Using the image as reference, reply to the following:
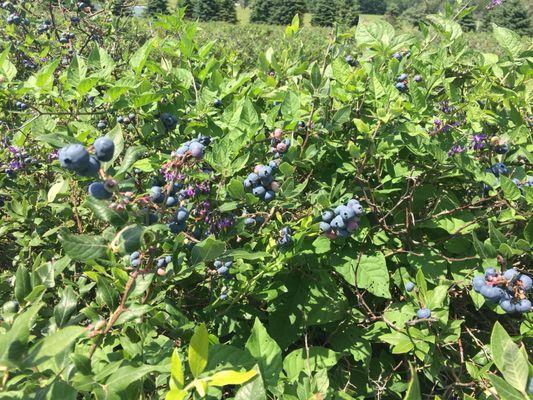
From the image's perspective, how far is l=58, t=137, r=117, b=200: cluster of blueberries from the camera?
0.84 metres

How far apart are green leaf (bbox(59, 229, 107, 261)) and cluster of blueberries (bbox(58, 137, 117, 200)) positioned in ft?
0.41

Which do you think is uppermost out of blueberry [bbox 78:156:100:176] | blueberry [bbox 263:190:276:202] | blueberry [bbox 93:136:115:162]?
blueberry [bbox 93:136:115:162]

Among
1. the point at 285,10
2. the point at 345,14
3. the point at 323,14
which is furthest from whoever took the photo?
the point at 285,10

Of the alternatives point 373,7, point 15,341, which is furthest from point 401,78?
point 373,7

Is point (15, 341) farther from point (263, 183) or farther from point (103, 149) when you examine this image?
point (263, 183)

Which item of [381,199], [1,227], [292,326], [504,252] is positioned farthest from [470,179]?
[1,227]

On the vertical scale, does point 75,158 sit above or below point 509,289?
above

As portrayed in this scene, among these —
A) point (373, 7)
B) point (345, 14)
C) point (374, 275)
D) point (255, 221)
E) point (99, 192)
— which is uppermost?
point (99, 192)

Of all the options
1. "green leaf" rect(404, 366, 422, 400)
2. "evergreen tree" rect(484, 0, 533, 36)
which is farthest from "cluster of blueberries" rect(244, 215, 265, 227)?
"evergreen tree" rect(484, 0, 533, 36)

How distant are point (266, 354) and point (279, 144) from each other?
0.81 m

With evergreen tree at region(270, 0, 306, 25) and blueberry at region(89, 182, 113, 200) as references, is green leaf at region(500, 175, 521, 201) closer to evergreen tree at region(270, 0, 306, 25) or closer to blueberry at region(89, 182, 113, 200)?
blueberry at region(89, 182, 113, 200)

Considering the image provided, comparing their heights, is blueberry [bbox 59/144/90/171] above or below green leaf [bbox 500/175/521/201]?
above

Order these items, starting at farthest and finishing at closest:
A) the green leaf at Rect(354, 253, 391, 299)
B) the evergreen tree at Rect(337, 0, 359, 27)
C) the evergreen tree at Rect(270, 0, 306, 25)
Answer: the evergreen tree at Rect(270, 0, 306, 25) < the evergreen tree at Rect(337, 0, 359, 27) < the green leaf at Rect(354, 253, 391, 299)

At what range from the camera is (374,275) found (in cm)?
172
